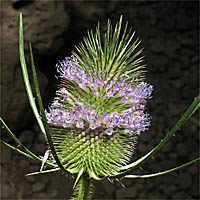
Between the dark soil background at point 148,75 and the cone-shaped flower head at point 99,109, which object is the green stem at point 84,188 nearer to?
the cone-shaped flower head at point 99,109

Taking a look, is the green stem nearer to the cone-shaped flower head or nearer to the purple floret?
the cone-shaped flower head

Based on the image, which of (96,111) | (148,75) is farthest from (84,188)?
(148,75)

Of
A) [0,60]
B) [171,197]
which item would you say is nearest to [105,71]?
[0,60]

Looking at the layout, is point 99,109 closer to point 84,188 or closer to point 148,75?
point 84,188

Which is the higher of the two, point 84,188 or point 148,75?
point 148,75

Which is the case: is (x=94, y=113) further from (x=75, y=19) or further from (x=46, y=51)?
(x=75, y=19)

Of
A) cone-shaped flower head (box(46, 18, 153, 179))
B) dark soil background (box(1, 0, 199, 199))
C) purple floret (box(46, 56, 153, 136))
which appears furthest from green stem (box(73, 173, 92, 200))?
dark soil background (box(1, 0, 199, 199))
